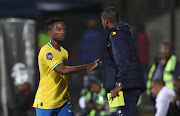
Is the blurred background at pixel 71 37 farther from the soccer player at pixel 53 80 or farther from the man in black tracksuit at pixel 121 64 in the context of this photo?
the man in black tracksuit at pixel 121 64

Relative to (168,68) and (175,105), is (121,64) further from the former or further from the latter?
(168,68)

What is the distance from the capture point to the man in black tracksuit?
6184 millimetres

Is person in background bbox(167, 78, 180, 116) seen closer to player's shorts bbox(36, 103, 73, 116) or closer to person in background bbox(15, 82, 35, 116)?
player's shorts bbox(36, 103, 73, 116)

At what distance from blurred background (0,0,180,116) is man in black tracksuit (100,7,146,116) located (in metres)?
4.58

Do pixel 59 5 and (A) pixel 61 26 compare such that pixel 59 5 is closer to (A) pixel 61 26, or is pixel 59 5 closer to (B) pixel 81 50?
(B) pixel 81 50

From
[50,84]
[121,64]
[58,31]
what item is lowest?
[50,84]

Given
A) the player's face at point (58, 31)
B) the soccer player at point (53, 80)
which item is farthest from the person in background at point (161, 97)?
the player's face at point (58, 31)

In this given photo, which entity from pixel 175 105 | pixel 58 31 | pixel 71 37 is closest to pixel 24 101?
pixel 71 37

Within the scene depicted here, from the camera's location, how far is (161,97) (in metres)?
8.31

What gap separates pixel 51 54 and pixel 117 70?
79 centimetres

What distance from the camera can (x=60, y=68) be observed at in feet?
20.5

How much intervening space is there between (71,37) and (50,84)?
24.1 ft

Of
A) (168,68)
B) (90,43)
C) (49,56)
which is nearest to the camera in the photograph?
(49,56)

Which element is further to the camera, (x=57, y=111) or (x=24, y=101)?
(x=24, y=101)
